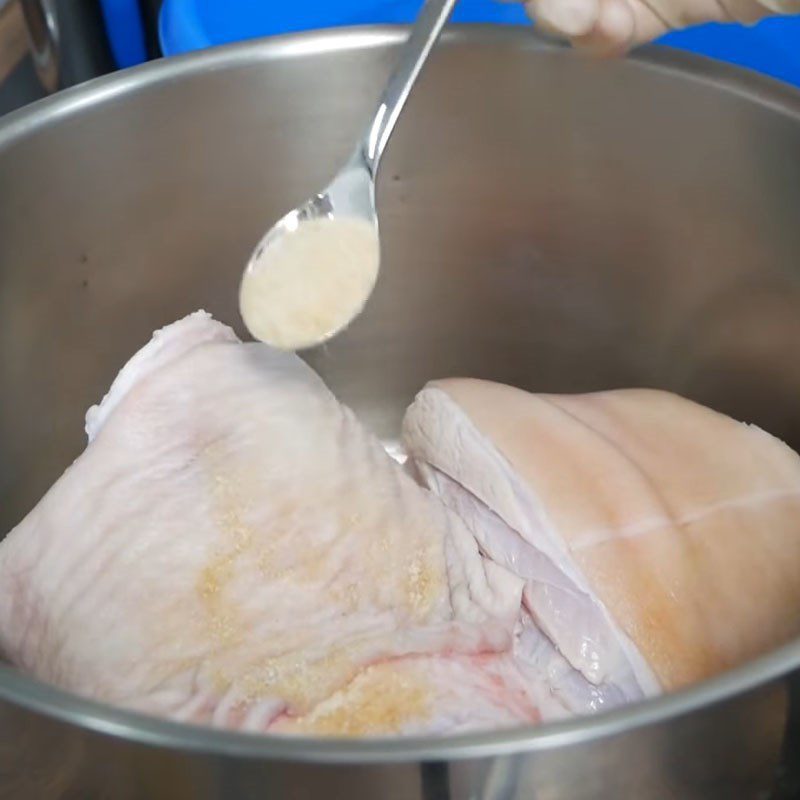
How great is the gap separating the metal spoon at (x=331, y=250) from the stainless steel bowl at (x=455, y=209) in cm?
6

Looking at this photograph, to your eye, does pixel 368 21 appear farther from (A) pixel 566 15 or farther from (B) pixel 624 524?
(B) pixel 624 524

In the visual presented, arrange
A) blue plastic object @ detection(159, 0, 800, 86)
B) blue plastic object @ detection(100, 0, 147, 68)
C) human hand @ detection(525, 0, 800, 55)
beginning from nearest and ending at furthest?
human hand @ detection(525, 0, 800, 55), blue plastic object @ detection(159, 0, 800, 86), blue plastic object @ detection(100, 0, 147, 68)

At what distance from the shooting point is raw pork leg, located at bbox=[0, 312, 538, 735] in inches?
21.5

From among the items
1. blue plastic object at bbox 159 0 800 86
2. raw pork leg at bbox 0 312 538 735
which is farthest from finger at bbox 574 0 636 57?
raw pork leg at bbox 0 312 538 735

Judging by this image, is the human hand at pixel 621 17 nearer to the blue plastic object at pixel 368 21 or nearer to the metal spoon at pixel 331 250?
the metal spoon at pixel 331 250

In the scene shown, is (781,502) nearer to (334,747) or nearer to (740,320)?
(740,320)

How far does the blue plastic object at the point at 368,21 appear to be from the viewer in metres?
0.85

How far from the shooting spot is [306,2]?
921 millimetres

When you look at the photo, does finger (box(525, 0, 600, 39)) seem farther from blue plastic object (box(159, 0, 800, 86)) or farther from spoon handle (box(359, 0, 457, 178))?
blue plastic object (box(159, 0, 800, 86))

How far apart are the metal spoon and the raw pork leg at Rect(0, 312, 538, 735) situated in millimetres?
54

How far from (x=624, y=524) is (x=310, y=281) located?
25 cm

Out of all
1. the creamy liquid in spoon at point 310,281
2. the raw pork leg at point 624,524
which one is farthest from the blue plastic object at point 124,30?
the raw pork leg at point 624,524

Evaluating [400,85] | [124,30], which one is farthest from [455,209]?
[124,30]

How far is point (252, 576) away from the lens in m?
0.60
